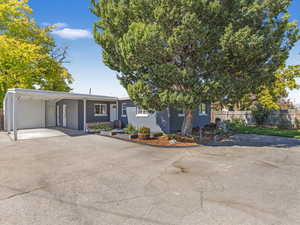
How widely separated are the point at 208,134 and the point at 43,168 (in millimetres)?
9911

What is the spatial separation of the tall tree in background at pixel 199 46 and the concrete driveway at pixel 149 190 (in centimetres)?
338

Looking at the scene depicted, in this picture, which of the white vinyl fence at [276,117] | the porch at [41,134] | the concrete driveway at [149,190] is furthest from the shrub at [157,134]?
the white vinyl fence at [276,117]

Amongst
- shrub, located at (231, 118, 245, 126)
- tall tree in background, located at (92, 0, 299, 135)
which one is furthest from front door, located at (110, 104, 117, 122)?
shrub, located at (231, 118, 245, 126)

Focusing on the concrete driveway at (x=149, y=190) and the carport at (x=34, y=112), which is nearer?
the concrete driveway at (x=149, y=190)

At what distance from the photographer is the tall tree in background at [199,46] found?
7523 millimetres

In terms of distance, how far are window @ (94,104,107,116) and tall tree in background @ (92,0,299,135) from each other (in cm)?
762

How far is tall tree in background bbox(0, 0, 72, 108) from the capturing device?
15781mm

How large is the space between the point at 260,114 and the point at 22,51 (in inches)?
942

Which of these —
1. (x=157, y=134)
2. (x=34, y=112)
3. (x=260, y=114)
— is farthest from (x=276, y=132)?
(x=34, y=112)

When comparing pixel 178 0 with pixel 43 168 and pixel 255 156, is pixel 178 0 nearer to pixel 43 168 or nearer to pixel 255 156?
pixel 255 156

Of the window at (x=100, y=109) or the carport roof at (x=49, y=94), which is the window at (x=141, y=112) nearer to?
the carport roof at (x=49, y=94)

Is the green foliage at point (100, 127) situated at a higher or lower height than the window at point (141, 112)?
lower

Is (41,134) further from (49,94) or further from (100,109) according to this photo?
(100,109)

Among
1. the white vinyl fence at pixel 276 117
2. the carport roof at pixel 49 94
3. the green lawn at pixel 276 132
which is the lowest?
the green lawn at pixel 276 132
